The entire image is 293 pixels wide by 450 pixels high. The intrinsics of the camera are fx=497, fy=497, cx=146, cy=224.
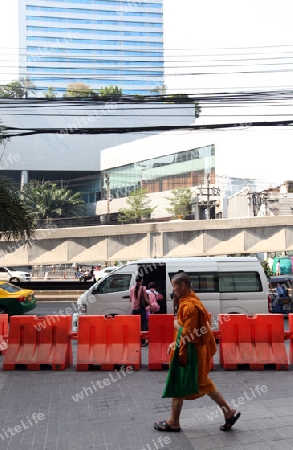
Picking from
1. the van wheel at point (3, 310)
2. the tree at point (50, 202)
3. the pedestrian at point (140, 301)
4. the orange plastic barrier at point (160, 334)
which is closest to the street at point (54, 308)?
the van wheel at point (3, 310)

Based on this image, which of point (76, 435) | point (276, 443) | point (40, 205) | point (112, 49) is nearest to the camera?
point (276, 443)

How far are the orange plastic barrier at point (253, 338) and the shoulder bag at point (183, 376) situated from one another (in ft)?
10.8

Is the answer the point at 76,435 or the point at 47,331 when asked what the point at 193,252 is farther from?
the point at 76,435

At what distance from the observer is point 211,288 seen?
12.1m

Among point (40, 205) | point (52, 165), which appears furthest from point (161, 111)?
point (40, 205)

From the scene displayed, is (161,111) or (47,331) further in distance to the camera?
(161,111)

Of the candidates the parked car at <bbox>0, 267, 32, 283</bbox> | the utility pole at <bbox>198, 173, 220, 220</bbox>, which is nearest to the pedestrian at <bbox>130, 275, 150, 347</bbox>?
the parked car at <bbox>0, 267, 32, 283</bbox>

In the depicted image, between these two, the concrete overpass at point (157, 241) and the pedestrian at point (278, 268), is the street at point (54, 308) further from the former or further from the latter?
the pedestrian at point (278, 268)

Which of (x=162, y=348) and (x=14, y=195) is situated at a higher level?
(x=14, y=195)

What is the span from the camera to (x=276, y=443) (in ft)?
16.6

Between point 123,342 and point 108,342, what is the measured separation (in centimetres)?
26

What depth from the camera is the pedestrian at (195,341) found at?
5172 mm

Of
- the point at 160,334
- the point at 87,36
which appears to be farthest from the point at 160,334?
the point at 87,36

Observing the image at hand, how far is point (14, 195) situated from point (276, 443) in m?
7.10
